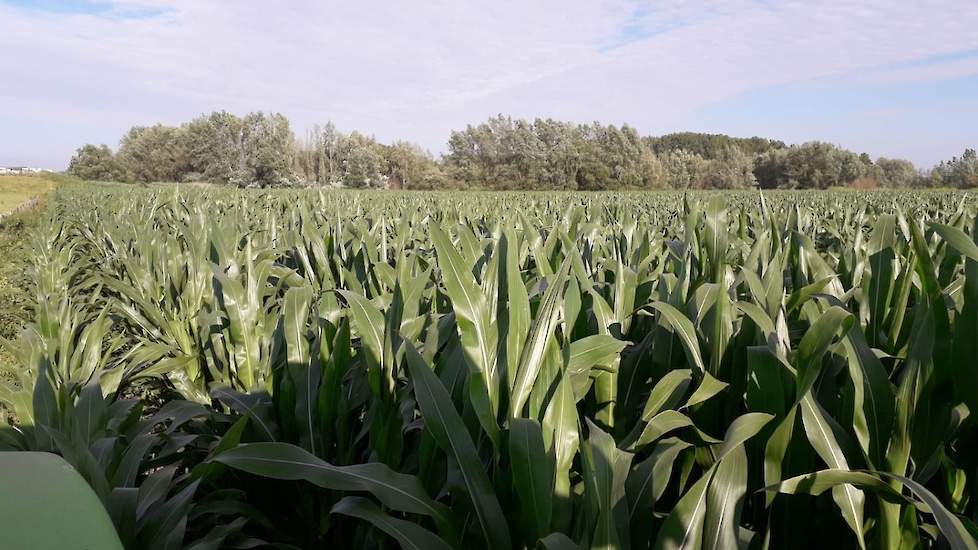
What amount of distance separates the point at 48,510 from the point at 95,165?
94.3m

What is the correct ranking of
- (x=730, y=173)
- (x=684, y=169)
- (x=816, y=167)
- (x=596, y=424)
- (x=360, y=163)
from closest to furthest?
(x=596, y=424)
(x=360, y=163)
(x=816, y=167)
(x=730, y=173)
(x=684, y=169)

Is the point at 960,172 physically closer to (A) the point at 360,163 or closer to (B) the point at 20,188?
(A) the point at 360,163

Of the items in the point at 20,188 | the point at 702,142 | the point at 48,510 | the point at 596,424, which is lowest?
the point at 596,424

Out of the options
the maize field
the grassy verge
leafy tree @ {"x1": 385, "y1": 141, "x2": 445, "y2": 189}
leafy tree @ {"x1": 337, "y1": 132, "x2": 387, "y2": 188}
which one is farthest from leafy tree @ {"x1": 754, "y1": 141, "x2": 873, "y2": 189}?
the maize field

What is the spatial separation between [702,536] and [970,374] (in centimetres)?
63

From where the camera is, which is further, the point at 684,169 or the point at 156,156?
the point at 156,156

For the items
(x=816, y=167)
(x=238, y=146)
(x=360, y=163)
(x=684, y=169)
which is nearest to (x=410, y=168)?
(x=360, y=163)

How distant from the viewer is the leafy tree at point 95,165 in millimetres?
77000

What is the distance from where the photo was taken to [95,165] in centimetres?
7875

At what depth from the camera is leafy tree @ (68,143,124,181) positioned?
77.0 m

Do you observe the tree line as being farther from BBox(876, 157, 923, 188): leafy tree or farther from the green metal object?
the green metal object

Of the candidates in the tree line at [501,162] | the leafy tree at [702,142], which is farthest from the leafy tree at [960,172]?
the leafy tree at [702,142]

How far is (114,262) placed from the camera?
575 centimetres

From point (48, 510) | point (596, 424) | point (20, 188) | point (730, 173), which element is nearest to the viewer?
point (48, 510)
